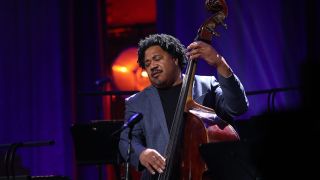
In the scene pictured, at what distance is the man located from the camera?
2.71m

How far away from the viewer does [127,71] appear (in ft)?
29.9

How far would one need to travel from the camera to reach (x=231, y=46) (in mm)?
5160

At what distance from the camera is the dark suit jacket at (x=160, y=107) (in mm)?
2713

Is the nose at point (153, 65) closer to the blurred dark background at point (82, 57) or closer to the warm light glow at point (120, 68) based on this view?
the blurred dark background at point (82, 57)

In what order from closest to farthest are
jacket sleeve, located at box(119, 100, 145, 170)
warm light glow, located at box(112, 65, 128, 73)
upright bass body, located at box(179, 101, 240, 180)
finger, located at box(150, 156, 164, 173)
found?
upright bass body, located at box(179, 101, 240, 180) < finger, located at box(150, 156, 164, 173) < jacket sleeve, located at box(119, 100, 145, 170) < warm light glow, located at box(112, 65, 128, 73)

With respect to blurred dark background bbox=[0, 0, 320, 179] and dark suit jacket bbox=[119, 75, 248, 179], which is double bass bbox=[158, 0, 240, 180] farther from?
blurred dark background bbox=[0, 0, 320, 179]

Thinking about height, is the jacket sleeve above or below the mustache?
below

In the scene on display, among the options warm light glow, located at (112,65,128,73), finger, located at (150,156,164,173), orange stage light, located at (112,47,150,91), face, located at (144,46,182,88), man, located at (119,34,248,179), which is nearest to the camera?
finger, located at (150,156,164,173)

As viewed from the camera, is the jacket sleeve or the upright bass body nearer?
the upright bass body

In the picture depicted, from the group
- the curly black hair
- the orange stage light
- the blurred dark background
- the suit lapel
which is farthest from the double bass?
the orange stage light

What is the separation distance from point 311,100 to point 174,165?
72.8 inches

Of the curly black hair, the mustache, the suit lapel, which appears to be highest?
the curly black hair

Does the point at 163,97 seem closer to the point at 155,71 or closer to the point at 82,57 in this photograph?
the point at 155,71

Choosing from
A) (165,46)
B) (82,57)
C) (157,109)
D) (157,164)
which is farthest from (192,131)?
(82,57)
